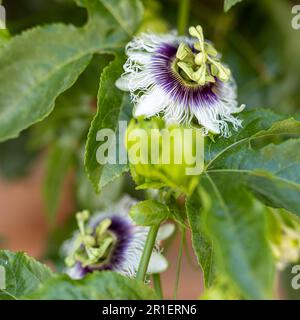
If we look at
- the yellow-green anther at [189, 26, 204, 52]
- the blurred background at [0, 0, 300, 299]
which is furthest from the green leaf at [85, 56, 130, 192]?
the blurred background at [0, 0, 300, 299]

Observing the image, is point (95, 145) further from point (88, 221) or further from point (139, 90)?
point (88, 221)

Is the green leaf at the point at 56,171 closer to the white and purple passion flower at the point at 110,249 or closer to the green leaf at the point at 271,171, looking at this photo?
the white and purple passion flower at the point at 110,249

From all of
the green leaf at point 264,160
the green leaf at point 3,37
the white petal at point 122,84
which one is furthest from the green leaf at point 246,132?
the green leaf at point 3,37

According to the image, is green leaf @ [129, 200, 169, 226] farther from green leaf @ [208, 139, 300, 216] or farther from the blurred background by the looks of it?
the blurred background

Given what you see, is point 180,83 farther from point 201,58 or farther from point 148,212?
point 148,212

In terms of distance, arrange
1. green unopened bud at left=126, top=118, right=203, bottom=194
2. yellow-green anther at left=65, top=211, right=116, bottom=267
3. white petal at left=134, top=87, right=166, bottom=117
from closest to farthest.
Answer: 1. green unopened bud at left=126, top=118, right=203, bottom=194
2. white petal at left=134, top=87, right=166, bottom=117
3. yellow-green anther at left=65, top=211, right=116, bottom=267

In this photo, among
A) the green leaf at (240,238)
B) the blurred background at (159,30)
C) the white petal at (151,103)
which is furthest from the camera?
the blurred background at (159,30)
